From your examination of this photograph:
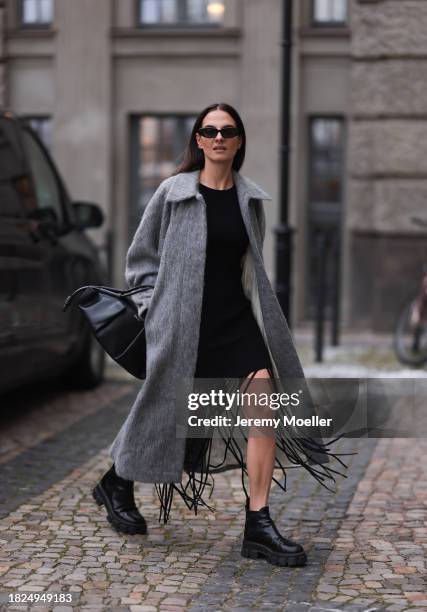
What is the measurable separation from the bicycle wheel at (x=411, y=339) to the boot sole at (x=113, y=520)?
18.3ft

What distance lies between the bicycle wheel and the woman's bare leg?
5.77 metres

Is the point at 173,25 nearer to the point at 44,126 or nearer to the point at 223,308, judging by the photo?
the point at 44,126

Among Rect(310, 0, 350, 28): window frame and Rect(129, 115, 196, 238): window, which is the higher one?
Rect(310, 0, 350, 28): window frame

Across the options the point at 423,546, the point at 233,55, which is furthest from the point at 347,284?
the point at 423,546

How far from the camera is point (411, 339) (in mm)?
10836

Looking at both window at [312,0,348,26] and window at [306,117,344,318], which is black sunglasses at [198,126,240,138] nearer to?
window at [306,117,344,318]

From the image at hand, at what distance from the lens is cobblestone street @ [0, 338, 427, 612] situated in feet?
14.7

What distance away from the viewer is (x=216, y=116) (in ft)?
16.5

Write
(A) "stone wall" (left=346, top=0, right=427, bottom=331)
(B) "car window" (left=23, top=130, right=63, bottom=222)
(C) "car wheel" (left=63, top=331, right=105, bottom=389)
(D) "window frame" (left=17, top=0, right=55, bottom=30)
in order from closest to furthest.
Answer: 1. (B) "car window" (left=23, top=130, right=63, bottom=222)
2. (C) "car wheel" (left=63, top=331, right=105, bottom=389)
3. (A) "stone wall" (left=346, top=0, right=427, bottom=331)
4. (D) "window frame" (left=17, top=0, right=55, bottom=30)

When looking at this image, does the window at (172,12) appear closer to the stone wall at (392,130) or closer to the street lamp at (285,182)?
the stone wall at (392,130)

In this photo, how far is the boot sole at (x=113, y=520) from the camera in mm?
5305

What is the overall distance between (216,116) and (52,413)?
396 cm

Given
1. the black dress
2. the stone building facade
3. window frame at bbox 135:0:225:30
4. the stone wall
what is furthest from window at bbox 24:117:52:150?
the black dress

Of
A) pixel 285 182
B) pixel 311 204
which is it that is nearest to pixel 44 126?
pixel 311 204
